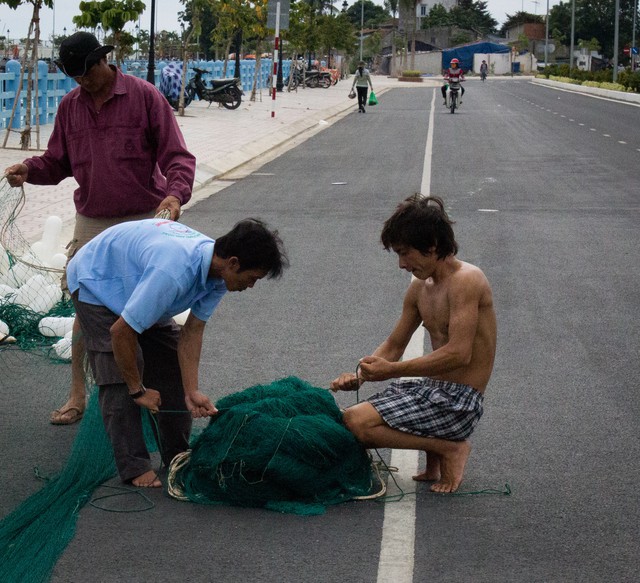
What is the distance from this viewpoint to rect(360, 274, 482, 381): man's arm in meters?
4.52

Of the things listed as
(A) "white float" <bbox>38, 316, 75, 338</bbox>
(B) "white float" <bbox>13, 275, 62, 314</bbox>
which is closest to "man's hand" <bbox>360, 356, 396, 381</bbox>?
(A) "white float" <bbox>38, 316, 75, 338</bbox>

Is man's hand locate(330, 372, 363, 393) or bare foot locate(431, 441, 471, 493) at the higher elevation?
man's hand locate(330, 372, 363, 393)

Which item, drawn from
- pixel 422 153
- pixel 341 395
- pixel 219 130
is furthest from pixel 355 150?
pixel 341 395

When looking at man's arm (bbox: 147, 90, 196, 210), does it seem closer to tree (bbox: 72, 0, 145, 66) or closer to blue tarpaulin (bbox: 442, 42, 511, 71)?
tree (bbox: 72, 0, 145, 66)

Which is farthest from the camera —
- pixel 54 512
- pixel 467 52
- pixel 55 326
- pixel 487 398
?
pixel 467 52

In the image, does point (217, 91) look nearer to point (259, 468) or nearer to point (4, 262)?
point (4, 262)

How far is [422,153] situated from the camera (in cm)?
2242

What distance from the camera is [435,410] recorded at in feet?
15.2

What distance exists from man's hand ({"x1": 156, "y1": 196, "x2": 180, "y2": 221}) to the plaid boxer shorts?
4.50 ft

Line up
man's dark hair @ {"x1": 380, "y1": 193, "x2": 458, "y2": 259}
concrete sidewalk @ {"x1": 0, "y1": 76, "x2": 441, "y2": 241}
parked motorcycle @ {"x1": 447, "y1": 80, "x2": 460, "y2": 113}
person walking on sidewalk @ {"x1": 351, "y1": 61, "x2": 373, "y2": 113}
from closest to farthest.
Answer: man's dark hair @ {"x1": 380, "y1": 193, "x2": 458, "y2": 259} < concrete sidewalk @ {"x1": 0, "y1": 76, "x2": 441, "y2": 241} < parked motorcycle @ {"x1": 447, "y1": 80, "x2": 460, "y2": 113} < person walking on sidewalk @ {"x1": 351, "y1": 61, "x2": 373, "y2": 113}

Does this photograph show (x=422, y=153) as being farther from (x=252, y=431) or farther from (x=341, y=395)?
(x=252, y=431)

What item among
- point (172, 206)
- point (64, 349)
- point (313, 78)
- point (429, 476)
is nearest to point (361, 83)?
point (313, 78)

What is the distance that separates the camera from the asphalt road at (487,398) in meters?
3.97

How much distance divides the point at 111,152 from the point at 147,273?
159cm
